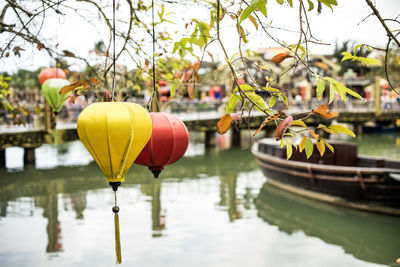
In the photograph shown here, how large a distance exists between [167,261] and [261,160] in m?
6.34

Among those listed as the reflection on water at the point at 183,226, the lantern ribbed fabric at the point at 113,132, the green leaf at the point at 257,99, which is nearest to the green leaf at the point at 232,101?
the green leaf at the point at 257,99

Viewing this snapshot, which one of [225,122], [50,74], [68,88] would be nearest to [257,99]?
[225,122]

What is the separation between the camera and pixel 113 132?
1.72 m

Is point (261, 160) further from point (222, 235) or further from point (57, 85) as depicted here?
point (57, 85)

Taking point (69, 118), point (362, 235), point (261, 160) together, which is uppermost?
point (69, 118)

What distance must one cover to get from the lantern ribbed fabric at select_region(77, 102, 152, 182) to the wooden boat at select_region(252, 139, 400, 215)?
673 centimetres

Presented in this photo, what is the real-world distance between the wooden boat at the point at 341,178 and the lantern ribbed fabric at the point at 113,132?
6.73 meters

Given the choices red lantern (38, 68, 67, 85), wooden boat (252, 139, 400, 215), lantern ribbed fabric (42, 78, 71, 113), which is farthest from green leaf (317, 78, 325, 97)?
wooden boat (252, 139, 400, 215)

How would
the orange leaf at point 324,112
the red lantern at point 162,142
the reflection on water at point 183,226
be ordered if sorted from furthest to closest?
1. the reflection on water at point 183,226
2. the red lantern at point 162,142
3. the orange leaf at point 324,112

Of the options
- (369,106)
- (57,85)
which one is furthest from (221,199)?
(369,106)

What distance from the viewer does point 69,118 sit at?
1563cm

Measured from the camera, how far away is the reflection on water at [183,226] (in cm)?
648

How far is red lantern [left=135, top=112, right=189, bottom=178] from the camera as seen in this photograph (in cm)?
213

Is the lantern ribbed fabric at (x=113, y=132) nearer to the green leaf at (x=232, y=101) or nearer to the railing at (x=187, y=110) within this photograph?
the green leaf at (x=232, y=101)
